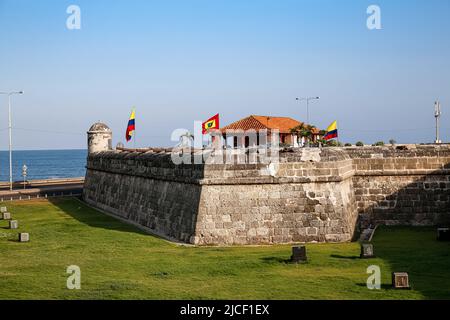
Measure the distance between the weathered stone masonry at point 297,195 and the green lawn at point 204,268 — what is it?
3.40ft

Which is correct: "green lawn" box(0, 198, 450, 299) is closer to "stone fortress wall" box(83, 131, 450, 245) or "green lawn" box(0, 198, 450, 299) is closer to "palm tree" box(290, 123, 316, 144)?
"stone fortress wall" box(83, 131, 450, 245)

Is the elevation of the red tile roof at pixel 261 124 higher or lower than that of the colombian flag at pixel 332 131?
higher

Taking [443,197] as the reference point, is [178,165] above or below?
above

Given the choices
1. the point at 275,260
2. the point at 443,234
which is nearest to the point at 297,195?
the point at 275,260

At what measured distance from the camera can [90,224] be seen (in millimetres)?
26531

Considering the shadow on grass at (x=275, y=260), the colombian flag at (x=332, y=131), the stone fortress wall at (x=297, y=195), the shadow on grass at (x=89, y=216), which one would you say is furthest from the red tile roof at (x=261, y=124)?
the shadow on grass at (x=275, y=260)

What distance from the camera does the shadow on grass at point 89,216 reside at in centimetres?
2535

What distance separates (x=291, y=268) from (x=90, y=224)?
12.9 meters

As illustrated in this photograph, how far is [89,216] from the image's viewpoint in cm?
3023

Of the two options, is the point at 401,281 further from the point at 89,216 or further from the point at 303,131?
the point at 303,131

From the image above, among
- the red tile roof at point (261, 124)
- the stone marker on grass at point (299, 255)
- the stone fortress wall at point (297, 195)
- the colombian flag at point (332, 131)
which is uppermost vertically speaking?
the red tile roof at point (261, 124)

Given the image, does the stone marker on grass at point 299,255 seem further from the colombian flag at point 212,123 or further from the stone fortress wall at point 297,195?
the colombian flag at point 212,123
